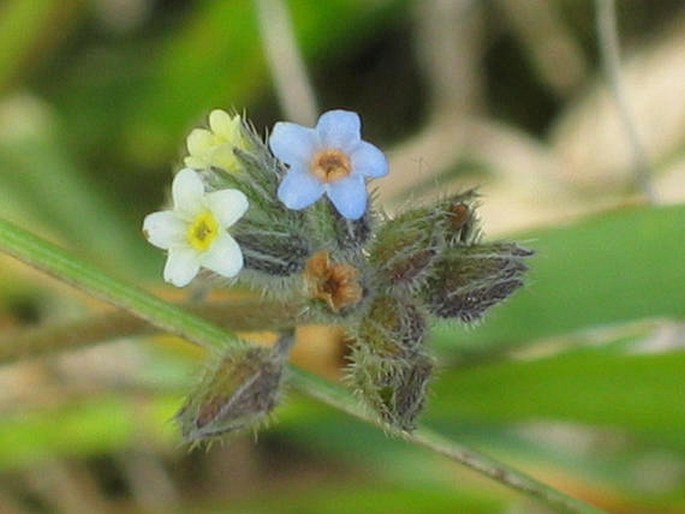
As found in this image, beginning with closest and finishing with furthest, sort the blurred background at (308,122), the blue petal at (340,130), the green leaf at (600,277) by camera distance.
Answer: the blue petal at (340,130)
the green leaf at (600,277)
the blurred background at (308,122)

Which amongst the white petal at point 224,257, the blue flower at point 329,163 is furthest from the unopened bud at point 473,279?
the white petal at point 224,257

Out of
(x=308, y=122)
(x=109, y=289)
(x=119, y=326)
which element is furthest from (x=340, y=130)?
(x=308, y=122)

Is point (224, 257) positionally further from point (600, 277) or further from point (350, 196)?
point (600, 277)

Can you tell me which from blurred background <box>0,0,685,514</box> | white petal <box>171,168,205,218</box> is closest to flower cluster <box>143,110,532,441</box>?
white petal <box>171,168,205,218</box>

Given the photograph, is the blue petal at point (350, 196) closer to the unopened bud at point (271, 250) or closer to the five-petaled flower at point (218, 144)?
the unopened bud at point (271, 250)

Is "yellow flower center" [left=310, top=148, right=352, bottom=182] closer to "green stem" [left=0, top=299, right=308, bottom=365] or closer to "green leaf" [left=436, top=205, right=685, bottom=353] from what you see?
"green stem" [left=0, top=299, right=308, bottom=365]
